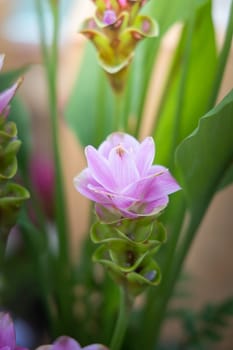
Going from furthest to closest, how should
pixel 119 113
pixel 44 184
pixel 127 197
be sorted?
pixel 44 184 → pixel 119 113 → pixel 127 197

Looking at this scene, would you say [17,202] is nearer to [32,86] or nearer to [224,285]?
[224,285]

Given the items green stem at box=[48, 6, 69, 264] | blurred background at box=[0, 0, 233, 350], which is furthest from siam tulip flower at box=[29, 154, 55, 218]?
green stem at box=[48, 6, 69, 264]

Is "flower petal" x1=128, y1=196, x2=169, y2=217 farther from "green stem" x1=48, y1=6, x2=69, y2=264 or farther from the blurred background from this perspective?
the blurred background

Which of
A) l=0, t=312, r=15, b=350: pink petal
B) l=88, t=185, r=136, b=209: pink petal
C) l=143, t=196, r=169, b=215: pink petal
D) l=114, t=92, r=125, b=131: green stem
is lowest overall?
l=0, t=312, r=15, b=350: pink petal

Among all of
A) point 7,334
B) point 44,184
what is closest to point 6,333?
point 7,334

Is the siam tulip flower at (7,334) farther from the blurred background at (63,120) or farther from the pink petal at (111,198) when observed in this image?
the blurred background at (63,120)

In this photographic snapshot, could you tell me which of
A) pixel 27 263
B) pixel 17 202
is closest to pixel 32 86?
pixel 27 263

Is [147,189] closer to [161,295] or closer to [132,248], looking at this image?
[132,248]

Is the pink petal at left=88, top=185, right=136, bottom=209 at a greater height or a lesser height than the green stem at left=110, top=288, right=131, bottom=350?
greater
